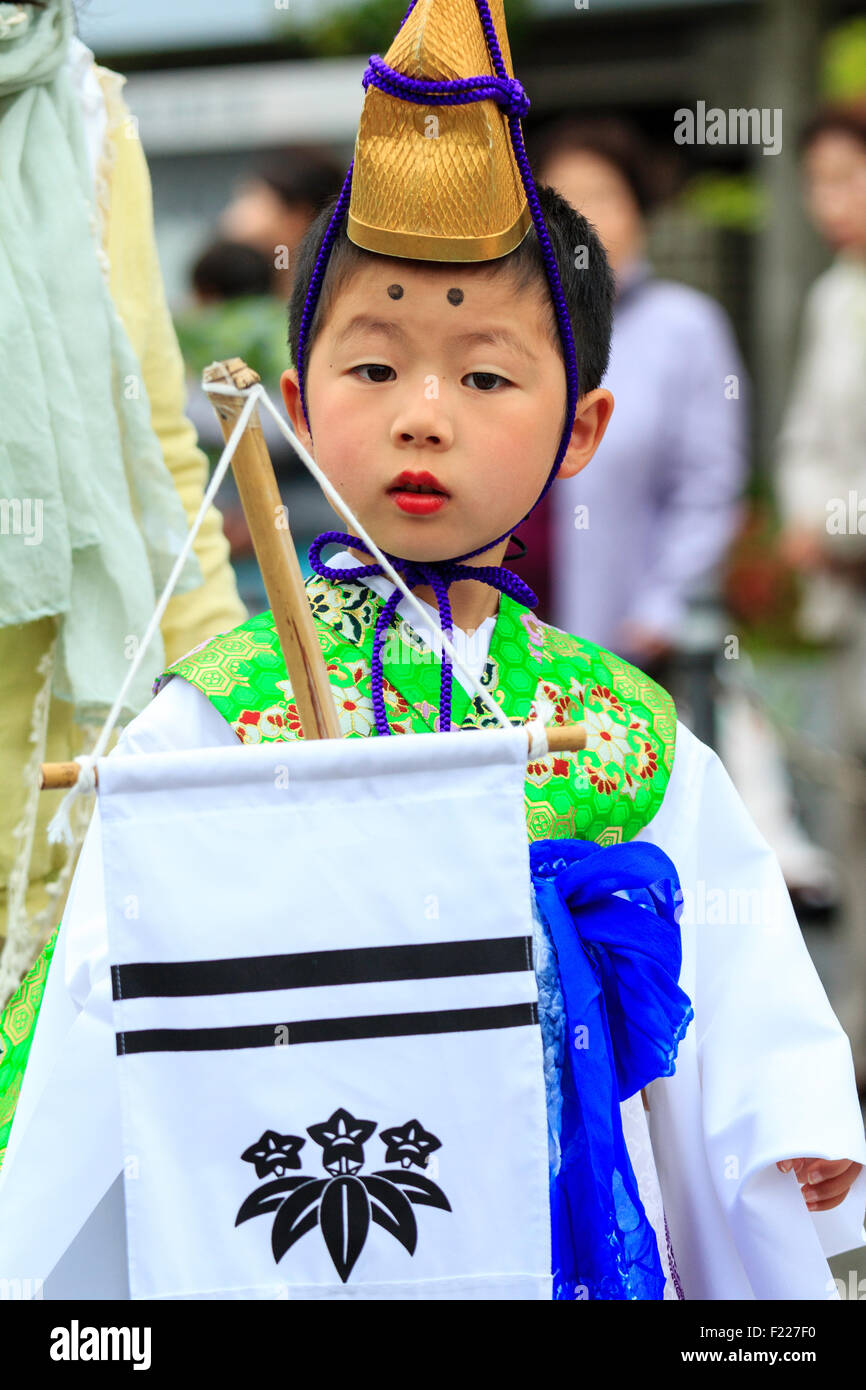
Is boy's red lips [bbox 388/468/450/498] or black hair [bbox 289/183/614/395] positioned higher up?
black hair [bbox 289/183/614/395]

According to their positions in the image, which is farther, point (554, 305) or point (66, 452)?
point (66, 452)

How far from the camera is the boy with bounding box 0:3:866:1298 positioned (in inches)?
78.7

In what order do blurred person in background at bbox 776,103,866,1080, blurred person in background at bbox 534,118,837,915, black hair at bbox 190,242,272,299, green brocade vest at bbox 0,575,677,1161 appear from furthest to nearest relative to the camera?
1. black hair at bbox 190,242,272,299
2. blurred person in background at bbox 776,103,866,1080
3. blurred person in background at bbox 534,118,837,915
4. green brocade vest at bbox 0,575,677,1161

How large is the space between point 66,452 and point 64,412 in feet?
0.18

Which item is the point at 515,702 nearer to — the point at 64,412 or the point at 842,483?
the point at 64,412

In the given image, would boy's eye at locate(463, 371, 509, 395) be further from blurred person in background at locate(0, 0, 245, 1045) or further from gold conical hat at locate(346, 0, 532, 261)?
blurred person in background at locate(0, 0, 245, 1045)

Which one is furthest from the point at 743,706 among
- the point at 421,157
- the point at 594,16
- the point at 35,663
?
the point at 594,16

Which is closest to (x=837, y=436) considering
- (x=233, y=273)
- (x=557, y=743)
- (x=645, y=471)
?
(x=645, y=471)

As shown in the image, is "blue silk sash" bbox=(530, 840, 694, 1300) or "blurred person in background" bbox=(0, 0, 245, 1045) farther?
"blurred person in background" bbox=(0, 0, 245, 1045)

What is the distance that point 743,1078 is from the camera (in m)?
2.14

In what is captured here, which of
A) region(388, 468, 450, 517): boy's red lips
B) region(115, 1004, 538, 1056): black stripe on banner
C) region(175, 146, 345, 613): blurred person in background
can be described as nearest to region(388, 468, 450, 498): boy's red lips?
region(388, 468, 450, 517): boy's red lips

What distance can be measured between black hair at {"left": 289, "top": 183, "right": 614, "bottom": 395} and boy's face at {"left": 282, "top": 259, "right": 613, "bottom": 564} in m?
0.02

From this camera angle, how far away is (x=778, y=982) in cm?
216

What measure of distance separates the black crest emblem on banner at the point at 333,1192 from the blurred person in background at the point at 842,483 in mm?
3365
